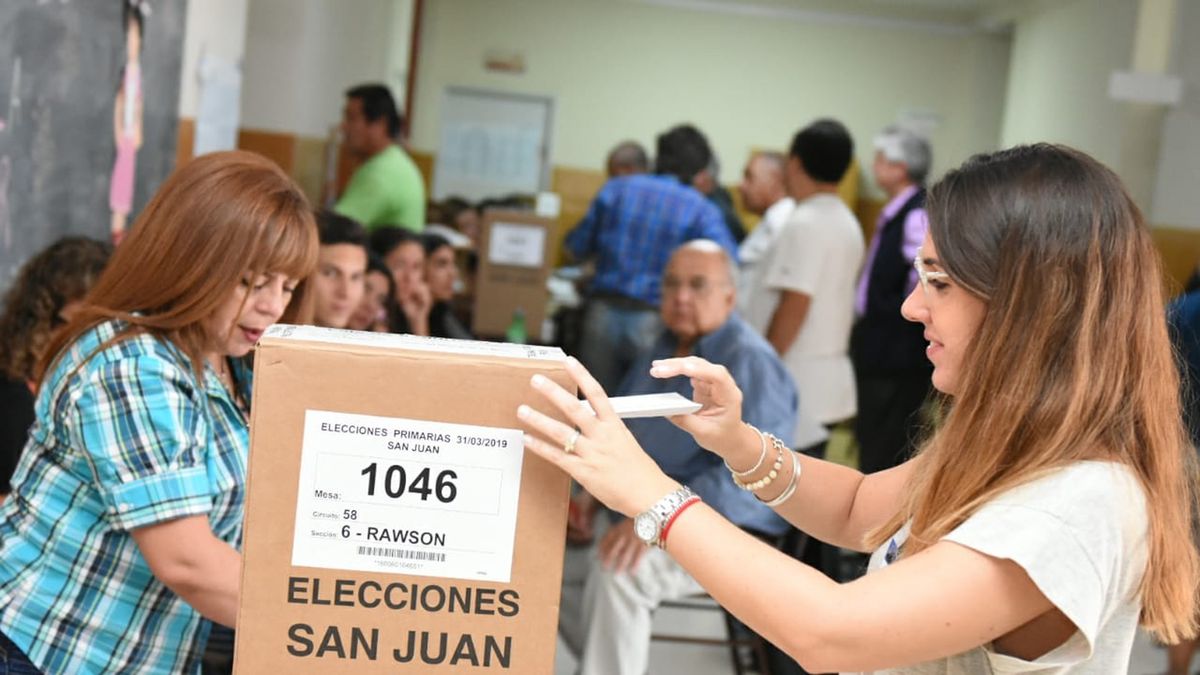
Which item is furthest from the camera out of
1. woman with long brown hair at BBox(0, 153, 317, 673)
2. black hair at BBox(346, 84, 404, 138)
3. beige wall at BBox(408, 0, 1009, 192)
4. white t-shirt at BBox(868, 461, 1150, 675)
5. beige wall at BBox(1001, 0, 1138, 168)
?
beige wall at BBox(408, 0, 1009, 192)

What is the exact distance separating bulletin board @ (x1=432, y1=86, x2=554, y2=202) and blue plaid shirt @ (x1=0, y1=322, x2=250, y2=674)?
912cm

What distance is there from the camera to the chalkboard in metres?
2.36

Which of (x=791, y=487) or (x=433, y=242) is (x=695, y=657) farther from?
(x=791, y=487)

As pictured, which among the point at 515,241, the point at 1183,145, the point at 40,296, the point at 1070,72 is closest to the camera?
the point at 40,296

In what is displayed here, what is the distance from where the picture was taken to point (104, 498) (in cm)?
152

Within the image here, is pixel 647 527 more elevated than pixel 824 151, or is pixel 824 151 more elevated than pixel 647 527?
pixel 824 151

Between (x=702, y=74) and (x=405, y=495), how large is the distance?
985 cm

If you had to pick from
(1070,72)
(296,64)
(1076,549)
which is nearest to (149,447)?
(1076,549)

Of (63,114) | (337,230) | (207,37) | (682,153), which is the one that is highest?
(207,37)

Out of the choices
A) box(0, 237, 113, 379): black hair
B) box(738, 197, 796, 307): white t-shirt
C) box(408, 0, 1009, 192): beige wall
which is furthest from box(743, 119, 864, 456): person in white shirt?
box(408, 0, 1009, 192): beige wall

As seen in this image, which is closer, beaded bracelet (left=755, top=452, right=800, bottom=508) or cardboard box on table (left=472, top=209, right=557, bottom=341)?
beaded bracelet (left=755, top=452, right=800, bottom=508)

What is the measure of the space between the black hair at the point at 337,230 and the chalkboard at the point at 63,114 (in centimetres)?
46

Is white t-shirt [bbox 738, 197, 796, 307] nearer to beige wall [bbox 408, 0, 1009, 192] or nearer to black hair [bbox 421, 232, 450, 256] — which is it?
black hair [bbox 421, 232, 450, 256]

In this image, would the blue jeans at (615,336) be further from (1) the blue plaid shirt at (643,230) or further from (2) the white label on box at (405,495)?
(2) the white label on box at (405,495)
